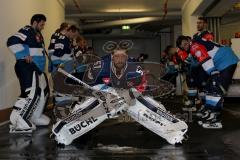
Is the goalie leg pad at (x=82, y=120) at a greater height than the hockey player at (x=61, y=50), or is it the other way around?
the hockey player at (x=61, y=50)

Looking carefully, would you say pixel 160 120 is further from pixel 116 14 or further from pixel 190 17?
pixel 116 14

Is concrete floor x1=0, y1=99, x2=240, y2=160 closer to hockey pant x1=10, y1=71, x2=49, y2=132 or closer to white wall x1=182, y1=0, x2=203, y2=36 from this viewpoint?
hockey pant x1=10, y1=71, x2=49, y2=132

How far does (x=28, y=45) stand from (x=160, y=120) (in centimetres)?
248

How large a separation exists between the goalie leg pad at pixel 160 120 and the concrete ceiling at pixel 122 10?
908 cm

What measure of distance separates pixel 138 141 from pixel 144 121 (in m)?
0.35

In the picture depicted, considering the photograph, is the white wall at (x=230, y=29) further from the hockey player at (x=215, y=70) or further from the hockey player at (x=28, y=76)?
the hockey player at (x=28, y=76)

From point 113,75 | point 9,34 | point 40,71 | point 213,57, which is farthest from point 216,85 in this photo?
point 9,34

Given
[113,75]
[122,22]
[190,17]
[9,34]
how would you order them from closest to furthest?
[113,75], [9,34], [190,17], [122,22]

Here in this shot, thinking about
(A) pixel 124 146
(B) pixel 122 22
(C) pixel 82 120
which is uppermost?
(B) pixel 122 22

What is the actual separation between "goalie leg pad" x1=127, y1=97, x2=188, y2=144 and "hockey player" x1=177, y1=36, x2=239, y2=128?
1.34 metres

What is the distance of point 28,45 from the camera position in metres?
6.25

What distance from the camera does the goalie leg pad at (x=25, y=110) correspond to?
5.98 metres

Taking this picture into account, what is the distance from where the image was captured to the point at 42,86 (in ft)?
21.1

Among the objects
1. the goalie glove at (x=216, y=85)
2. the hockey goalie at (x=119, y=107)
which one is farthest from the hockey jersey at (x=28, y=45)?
the goalie glove at (x=216, y=85)
